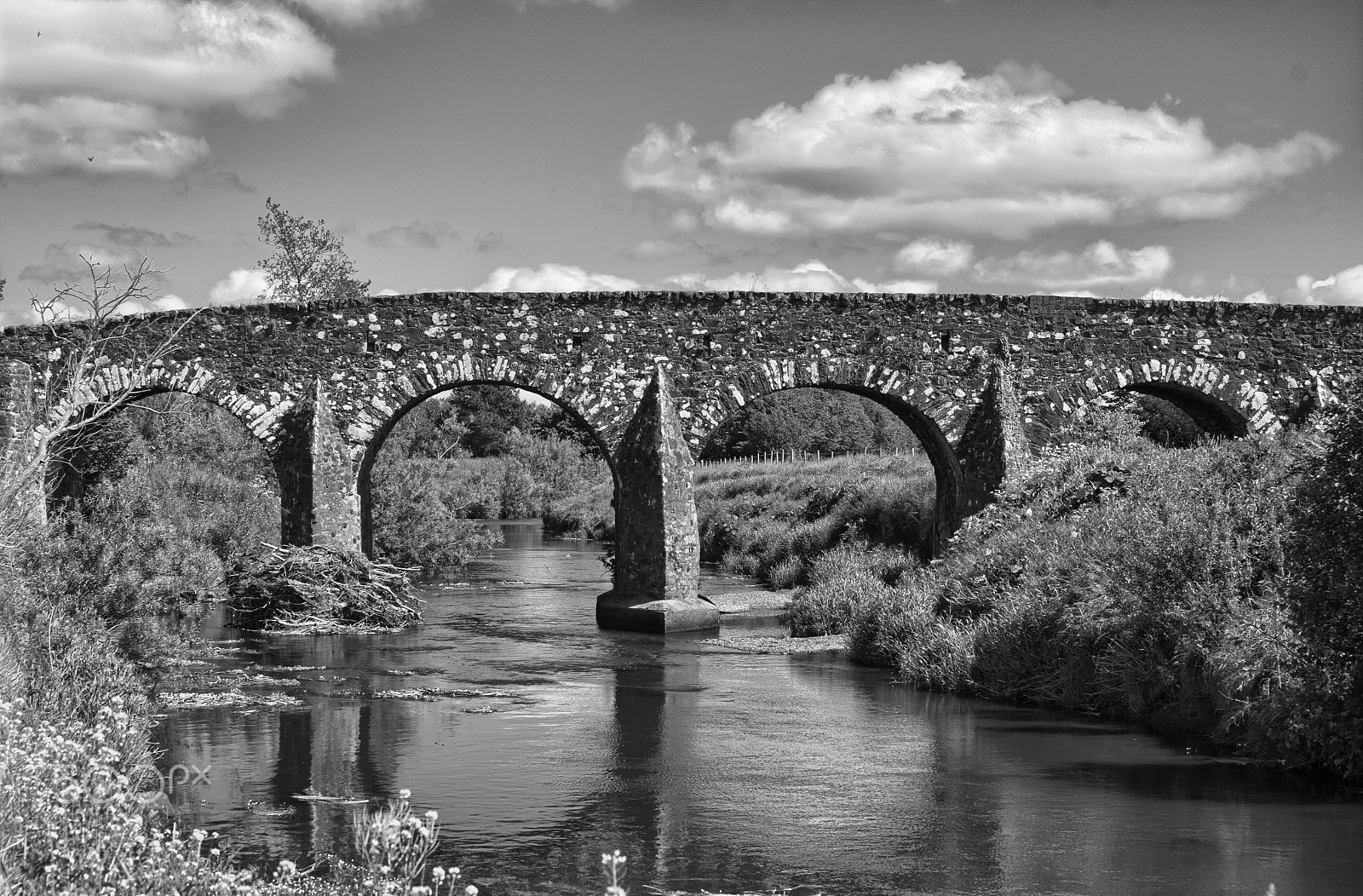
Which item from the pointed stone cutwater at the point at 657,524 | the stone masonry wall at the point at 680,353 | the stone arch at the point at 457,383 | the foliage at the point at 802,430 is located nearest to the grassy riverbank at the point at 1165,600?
the pointed stone cutwater at the point at 657,524

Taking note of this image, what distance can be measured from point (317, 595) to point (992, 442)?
9.86 meters

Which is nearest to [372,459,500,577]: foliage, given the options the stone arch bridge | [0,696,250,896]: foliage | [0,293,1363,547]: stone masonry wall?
[0,293,1363,547]: stone masonry wall

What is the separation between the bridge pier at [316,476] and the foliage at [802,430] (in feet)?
120

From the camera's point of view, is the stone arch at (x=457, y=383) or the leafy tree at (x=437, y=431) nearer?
the stone arch at (x=457, y=383)

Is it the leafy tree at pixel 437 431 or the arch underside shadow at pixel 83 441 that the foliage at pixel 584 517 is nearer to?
the leafy tree at pixel 437 431

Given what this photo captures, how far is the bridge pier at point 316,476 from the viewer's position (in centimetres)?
1897

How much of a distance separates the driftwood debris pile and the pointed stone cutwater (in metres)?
3.13

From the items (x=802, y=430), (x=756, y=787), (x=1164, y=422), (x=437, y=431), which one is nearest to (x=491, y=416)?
(x=437, y=431)

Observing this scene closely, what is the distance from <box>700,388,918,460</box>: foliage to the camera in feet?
190

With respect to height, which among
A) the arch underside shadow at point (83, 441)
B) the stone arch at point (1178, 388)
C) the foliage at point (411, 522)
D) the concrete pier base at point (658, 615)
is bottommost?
the concrete pier base at point (658, 615)

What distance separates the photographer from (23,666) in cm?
920

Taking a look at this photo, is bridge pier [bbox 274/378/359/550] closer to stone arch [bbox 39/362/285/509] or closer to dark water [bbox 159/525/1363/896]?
stone arch [bbox 39/362/285/509]

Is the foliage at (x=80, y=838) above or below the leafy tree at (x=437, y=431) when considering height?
below

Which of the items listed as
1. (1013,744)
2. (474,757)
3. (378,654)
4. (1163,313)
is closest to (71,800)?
(474,757)
